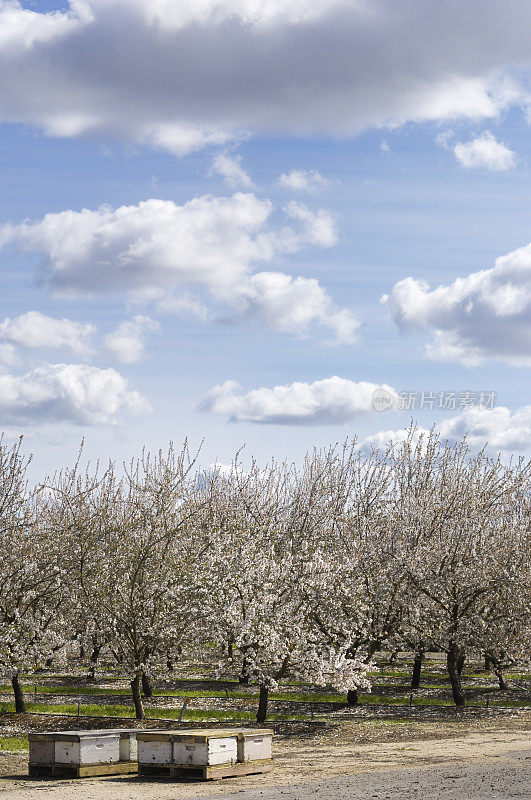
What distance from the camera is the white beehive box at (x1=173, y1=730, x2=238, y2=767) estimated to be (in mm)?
18922

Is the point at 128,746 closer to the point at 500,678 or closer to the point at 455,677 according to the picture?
the point at 455,677

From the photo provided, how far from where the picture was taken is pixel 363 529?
37.2 m

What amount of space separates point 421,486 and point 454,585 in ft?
37.2

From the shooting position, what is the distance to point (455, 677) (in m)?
29.6

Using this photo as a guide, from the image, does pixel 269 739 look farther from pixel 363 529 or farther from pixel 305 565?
pixel 363 529

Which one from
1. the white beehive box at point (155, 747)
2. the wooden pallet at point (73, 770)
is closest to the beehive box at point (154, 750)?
the white beehive box at point (155, 747)

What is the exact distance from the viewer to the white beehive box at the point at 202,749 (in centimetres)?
1892

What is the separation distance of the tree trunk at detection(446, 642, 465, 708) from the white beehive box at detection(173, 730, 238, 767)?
40.1 feet

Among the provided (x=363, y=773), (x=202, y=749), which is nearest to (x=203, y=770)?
(x=202, y=749)

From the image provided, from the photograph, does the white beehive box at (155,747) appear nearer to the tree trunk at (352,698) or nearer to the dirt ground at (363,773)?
the dirt ground at (363,773)

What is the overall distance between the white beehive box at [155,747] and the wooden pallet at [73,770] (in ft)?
2.58

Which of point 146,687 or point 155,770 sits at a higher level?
point 155,770

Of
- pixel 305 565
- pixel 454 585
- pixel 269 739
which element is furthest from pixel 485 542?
pixel 269 739

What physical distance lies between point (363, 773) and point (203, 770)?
334cm
